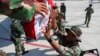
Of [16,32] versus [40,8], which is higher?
[40,8]

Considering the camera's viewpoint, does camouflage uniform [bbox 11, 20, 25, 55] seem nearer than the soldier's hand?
No

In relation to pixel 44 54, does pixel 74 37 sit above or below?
above

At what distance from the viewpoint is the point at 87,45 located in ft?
42.1

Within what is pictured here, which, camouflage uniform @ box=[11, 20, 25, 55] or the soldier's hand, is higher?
the soldier's hand

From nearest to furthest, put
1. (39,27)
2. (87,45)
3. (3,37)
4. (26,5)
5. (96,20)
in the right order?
(26,5), (39,27), (87,45), (3,37), (96,20)

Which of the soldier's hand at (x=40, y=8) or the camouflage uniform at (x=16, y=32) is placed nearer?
the soldier's hand at (x=40, y=8)

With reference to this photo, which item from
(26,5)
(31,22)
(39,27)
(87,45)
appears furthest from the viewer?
(87,45)

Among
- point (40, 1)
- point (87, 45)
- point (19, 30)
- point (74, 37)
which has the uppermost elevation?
point (40, 1)

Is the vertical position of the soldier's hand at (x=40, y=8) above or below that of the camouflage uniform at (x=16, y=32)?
above

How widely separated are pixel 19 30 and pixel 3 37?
470cm

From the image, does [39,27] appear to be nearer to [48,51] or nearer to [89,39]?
[48,51]

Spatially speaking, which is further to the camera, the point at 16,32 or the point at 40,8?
the point at 16,32

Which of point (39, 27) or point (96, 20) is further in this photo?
point (96, 20)

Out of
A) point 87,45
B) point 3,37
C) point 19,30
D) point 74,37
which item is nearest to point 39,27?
point 74,37
